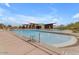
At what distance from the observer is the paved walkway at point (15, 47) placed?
1.47m

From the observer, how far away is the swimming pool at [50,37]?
1504mm

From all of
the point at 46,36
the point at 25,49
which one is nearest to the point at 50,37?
the point at 46,36

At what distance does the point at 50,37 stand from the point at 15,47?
324 millimetres

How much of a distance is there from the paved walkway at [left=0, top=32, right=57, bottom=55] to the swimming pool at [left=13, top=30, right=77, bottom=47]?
9 cm

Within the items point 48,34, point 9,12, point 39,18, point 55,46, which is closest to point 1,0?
point 9,12

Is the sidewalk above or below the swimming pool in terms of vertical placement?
below

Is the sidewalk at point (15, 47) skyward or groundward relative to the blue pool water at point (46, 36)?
groundward

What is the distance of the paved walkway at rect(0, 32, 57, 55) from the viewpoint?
4.82ft

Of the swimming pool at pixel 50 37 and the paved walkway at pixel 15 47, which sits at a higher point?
the swimming pool at pixel 50 37

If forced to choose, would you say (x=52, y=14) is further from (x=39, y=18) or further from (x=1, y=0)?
(x=1, y=0)

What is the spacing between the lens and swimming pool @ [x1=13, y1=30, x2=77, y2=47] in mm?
1504

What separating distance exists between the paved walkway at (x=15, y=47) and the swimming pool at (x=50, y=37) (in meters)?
0.09

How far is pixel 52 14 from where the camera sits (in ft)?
4.91

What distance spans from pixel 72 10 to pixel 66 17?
8cm
